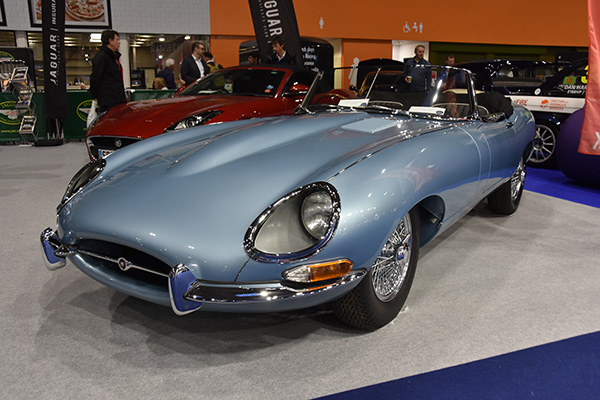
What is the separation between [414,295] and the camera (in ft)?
8.50

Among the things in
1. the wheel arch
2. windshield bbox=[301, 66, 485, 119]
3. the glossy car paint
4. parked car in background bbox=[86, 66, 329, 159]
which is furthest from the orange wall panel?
the wheel arch

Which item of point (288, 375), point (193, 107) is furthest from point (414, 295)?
point (193, 107)

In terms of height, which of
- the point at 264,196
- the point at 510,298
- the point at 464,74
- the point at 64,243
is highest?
the point at 464,74

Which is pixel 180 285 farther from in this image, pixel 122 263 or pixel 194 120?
pixel 194 120

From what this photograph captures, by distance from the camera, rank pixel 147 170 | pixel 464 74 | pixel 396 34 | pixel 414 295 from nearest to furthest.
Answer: pixel 147 170 < pixel 414 295 < pixel 464 74 < pixel 396 34

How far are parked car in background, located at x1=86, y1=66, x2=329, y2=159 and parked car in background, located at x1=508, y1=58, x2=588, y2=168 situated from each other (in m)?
2.90

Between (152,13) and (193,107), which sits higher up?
(152,13)

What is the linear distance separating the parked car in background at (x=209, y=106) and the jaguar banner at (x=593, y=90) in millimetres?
2570

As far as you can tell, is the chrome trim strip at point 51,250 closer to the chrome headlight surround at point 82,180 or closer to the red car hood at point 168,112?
the chrome headlight surround at point 82,180

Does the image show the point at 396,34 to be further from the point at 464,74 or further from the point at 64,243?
the point at 64,243

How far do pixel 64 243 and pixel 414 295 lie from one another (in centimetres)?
170

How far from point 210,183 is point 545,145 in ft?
18.3

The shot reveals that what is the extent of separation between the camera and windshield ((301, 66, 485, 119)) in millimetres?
3000

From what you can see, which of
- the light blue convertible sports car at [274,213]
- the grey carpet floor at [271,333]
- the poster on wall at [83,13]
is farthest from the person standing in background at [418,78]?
the poster on wall at [83,13]
